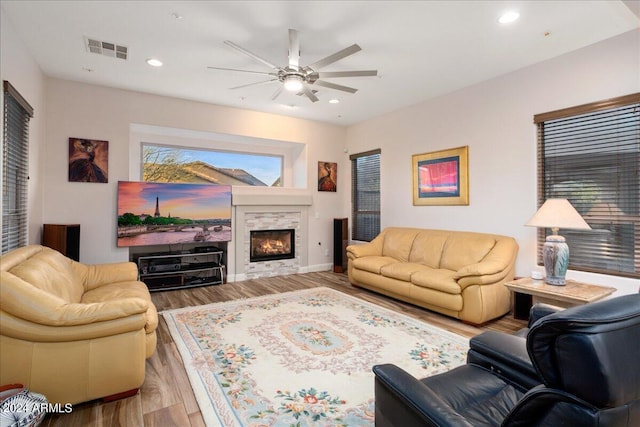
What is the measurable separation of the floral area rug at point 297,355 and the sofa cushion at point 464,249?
1159 millimetres

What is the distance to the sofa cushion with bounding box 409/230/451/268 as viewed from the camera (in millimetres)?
4672

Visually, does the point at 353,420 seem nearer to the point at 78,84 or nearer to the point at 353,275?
the point at 353,275

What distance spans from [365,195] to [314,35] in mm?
3836

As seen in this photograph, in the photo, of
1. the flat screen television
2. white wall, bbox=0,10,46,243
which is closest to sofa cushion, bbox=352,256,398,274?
the flat screen television

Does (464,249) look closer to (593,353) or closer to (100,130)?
(593,353)

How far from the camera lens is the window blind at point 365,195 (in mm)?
6359

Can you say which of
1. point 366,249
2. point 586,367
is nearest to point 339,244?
point 366,249

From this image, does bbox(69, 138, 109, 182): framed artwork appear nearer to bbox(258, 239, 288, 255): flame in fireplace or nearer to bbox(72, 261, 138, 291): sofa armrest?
bbox(72, 261, 138, 291): sofa armrest

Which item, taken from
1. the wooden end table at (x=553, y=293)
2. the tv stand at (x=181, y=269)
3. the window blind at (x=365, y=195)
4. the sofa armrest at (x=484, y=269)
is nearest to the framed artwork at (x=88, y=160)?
the tv stand at (x=181, y=269)

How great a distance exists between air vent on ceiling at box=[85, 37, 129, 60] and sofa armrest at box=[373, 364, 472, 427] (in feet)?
13.6

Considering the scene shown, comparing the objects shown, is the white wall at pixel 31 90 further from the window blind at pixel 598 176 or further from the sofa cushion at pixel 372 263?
the window blind at pixel 598 176

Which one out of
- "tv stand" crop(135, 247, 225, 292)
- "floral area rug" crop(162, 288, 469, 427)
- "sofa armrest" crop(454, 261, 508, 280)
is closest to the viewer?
"floral area rug" crop(162, 288, 469, 427)

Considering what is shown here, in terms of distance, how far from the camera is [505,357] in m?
1.70

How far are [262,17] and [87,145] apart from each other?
3.37m
